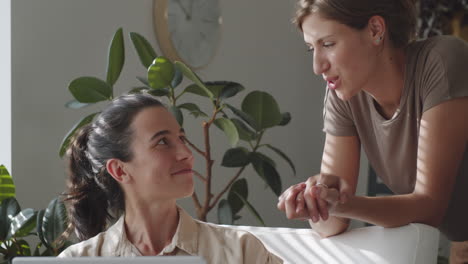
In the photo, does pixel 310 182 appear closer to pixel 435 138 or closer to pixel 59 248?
pixel 435 138

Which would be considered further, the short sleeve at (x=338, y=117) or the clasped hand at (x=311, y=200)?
the short sleeve at (x=338, y=117)

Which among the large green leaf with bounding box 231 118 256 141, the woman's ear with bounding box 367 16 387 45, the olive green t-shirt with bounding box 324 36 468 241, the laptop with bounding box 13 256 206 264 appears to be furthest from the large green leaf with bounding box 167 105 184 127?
the laptop with bounding box 13 256 206 264

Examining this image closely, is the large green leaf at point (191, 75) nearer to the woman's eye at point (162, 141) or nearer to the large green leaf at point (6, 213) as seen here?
the large green leaf at point (6, 213)

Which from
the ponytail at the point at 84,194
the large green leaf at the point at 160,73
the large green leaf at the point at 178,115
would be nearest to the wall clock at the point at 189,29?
the large green leaf at the point at 160,73

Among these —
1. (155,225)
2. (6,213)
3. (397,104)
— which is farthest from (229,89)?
(155,225)

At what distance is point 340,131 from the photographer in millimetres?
1771

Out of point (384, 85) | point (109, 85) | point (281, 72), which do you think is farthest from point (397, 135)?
point (281, 72)

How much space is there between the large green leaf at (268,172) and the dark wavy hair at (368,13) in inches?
48.9

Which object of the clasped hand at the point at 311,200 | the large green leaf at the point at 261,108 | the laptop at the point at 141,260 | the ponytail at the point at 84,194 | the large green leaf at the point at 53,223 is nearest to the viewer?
the laptop at the point at 141,260

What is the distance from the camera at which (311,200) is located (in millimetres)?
1354

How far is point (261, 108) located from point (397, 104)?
1.13m

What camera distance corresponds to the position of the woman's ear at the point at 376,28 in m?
1.58

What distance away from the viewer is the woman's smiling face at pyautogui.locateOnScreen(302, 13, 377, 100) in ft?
5.08

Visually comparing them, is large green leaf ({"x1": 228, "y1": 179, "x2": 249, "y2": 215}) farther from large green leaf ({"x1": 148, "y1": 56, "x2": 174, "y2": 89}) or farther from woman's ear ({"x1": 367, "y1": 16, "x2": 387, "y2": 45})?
woman's ear ({"x1": 367, "y1": 16, "x2": 387, "y2": 45})
